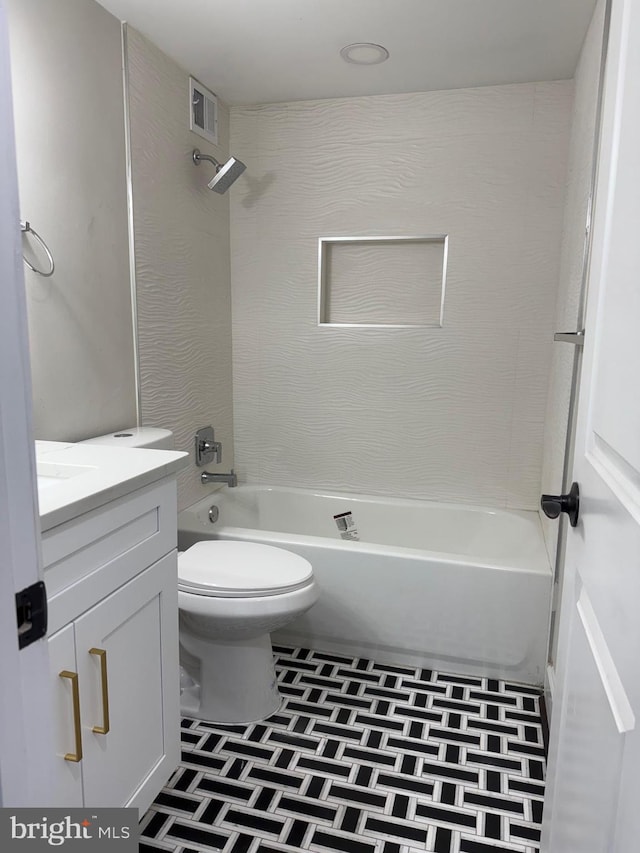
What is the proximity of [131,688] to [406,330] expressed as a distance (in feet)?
6.33

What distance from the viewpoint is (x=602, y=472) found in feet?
2.65

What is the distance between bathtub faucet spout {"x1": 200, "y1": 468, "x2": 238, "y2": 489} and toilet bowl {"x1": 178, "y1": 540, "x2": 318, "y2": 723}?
1.87 ft

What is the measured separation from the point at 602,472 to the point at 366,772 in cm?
131

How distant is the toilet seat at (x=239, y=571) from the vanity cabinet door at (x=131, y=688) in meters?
0.31

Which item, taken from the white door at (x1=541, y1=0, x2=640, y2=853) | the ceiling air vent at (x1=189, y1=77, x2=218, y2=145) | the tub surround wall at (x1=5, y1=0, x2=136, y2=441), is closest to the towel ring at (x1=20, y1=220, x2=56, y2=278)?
the tub surround wall at (x1=5, y1=0, x2=136, y2=441)

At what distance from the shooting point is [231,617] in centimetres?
180

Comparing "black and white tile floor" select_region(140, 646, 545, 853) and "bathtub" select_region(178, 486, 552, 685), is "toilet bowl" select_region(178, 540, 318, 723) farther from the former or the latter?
"bathtub" select_region(178, 486, 552, 685)

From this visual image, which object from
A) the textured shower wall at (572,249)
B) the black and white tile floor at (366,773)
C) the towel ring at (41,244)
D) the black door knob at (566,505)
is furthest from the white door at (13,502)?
the textured shower wall at (572,249)

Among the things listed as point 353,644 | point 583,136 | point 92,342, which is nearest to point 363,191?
point 583,136

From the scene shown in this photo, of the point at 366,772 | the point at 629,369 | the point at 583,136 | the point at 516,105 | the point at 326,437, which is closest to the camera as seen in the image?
the point at 629,369

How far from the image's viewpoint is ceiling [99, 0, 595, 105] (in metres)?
1.89

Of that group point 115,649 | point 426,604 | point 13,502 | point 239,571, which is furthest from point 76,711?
point 426,604

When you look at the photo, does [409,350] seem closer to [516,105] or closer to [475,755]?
[516,105]

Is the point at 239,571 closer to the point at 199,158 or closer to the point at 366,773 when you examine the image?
the point at 366,773
